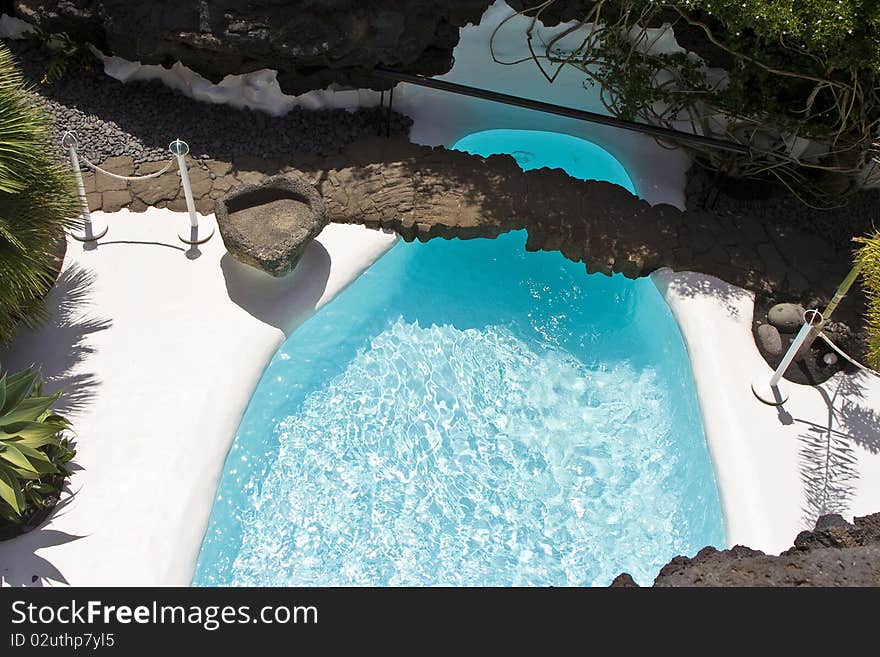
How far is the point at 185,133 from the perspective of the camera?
9469 mm

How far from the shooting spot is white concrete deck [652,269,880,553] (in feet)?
24.6

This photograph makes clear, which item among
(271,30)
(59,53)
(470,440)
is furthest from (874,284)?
(59,53)

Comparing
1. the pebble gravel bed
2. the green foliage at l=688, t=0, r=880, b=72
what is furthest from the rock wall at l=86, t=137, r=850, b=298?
the green foliage at l=688, t=0, r=880, b=72

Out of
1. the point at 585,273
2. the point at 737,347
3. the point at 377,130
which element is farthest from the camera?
the point at 377,130

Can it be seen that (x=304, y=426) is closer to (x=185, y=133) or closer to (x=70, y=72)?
(x=185, y=133)

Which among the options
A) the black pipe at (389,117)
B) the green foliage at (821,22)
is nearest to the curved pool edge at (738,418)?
the green foliage at (821,22)

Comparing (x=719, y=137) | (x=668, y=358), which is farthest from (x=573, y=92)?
(x=668, y=358)

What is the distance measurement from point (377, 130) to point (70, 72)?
360 centimetres

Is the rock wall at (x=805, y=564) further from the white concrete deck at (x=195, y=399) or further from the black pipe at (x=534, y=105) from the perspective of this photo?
the black pipe at (x=534, y=105)

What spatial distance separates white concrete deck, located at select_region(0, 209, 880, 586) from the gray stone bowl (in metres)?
0.48

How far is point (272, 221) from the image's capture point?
846 centimetres

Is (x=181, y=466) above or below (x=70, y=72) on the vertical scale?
below

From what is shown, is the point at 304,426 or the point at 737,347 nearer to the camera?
the point at 304,426

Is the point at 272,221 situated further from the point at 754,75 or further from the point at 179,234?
the point at 754,75
